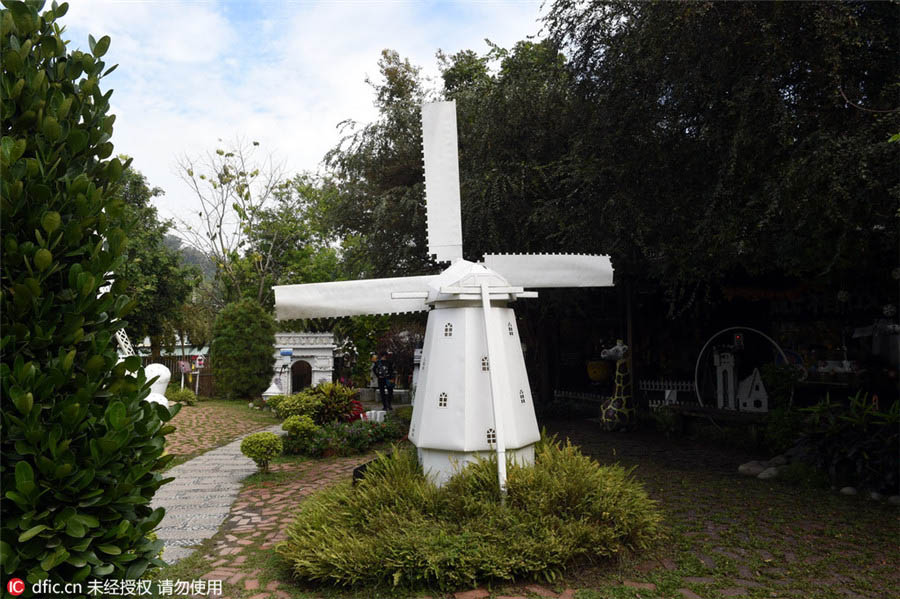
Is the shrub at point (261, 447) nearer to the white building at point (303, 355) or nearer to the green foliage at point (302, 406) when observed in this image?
the green foliage at point (302, 406)

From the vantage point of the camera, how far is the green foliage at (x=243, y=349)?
19.3 m

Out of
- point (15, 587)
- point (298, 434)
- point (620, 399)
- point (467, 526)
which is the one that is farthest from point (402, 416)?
point (15, 587)

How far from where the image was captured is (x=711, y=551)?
16.3ft

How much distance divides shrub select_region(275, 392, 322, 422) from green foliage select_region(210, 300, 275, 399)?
7.62 m

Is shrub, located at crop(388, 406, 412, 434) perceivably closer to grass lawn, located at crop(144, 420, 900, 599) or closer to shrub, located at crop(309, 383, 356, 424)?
shrub, located at crop(309, 383, 356, 424)

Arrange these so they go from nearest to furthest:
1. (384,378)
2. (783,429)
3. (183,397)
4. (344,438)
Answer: (783,429) < (344,438) < (384,378) < (183,397)

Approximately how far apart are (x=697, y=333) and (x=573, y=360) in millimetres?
3915

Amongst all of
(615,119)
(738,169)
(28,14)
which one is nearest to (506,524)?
(28,14)

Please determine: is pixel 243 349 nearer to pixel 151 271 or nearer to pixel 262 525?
pixel 151 271

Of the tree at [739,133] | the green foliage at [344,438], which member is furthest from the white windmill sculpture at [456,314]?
the green foliage at [344,438]

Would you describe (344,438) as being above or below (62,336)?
below

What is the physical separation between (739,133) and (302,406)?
9.15 metres

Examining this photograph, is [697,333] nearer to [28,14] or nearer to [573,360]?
[573,360]

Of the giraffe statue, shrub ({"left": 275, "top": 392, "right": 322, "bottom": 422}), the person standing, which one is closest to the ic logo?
shrub ({"left": 275, "top": 392, "right": 322, "bottom": 422})
